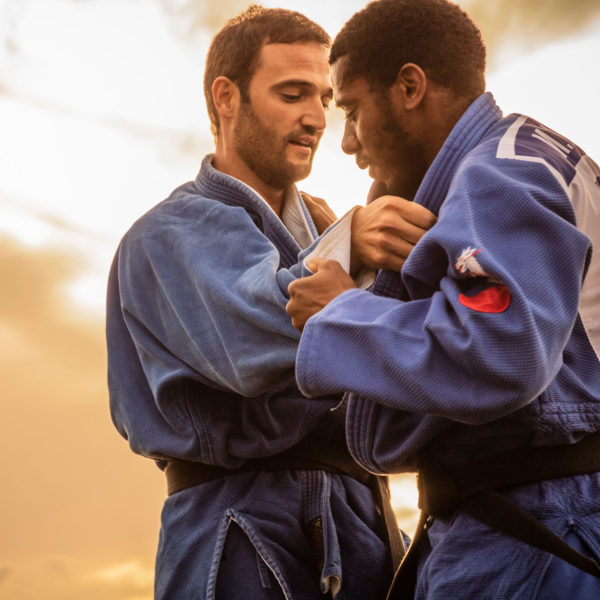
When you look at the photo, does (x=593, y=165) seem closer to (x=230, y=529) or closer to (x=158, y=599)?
(x=230, y=529)

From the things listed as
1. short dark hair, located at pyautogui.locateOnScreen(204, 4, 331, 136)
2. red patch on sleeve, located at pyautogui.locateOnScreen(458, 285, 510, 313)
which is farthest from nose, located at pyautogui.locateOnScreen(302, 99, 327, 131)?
red patch on sleeve, located at pyautogui.locateOnScreen(458, 285, 510, 313)

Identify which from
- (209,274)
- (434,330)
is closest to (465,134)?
(434,330)

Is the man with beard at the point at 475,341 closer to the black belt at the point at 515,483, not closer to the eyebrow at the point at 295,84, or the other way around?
the black belt at the point at 515,483

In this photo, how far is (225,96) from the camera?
3748 mm

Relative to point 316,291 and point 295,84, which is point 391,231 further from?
point 295,84

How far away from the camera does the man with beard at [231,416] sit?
106 inches

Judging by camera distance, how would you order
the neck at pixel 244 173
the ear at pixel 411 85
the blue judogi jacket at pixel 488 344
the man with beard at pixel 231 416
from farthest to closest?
1. the neck at pixel 244 173
2. the man with beard at pixel 231 416
3. the ear at pixel 411 85
4. the blue judogi jacket at pixel 488 344

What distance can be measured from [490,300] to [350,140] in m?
0.97

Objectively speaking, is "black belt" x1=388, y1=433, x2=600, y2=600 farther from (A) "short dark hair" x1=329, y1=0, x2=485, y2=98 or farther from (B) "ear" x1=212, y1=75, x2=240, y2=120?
(B) "ear" x1=212, y1=75, x2=240, y2=120

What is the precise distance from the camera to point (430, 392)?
166 centimetres

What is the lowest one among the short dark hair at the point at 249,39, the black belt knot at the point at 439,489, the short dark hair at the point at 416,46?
the black belt knot at the point at 439,489

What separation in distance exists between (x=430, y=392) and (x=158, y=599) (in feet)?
5.83

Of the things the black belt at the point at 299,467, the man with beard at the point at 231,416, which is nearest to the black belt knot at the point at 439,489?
the man with beard at the point at 231,416

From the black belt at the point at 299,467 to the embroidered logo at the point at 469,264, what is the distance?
149 centimetres
